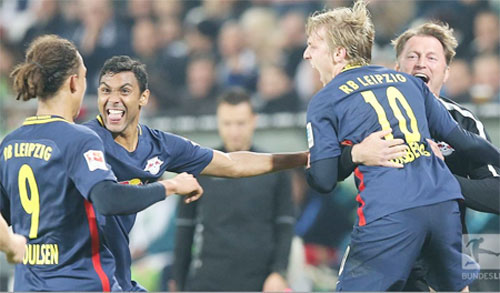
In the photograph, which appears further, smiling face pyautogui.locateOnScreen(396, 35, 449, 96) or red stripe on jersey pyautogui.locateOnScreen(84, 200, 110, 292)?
smiling face pyautogui.locateOnScreen(396, 35, 449, 96)

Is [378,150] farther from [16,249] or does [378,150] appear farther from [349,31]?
[16,249]

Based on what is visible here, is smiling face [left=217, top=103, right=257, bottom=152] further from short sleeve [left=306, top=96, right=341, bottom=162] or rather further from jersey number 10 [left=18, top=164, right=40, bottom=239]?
jersey number 10 [left=18, top=164, right=40, bottom=239]

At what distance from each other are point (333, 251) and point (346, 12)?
4.03 m

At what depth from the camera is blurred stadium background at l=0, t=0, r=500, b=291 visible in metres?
8.15

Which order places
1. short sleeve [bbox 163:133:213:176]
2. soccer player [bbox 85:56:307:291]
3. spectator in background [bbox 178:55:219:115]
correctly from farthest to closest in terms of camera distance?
spectator in background [bbox 178:55:219:115], short sleeve [bbox 163:133:213:176], soccer player [bbox 85:56:307:291]

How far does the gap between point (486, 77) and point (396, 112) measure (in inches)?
172

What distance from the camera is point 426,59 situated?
5.06 m

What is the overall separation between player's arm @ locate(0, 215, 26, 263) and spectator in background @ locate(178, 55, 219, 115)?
18.0 feet

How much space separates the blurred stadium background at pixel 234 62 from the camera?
26.7ft

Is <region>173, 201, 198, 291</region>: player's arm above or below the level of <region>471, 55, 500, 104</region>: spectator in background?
below

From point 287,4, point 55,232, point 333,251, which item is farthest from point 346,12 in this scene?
point 287,4

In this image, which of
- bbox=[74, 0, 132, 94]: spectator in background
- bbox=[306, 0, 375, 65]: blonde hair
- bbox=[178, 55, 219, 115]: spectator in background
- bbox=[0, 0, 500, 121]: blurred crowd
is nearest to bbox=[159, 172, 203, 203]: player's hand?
bbox=[306, 0, 375, 65]: blonde hair

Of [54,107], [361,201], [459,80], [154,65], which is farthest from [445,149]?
[154,65]

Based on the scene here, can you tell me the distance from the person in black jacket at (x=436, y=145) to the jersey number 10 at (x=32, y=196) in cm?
157
